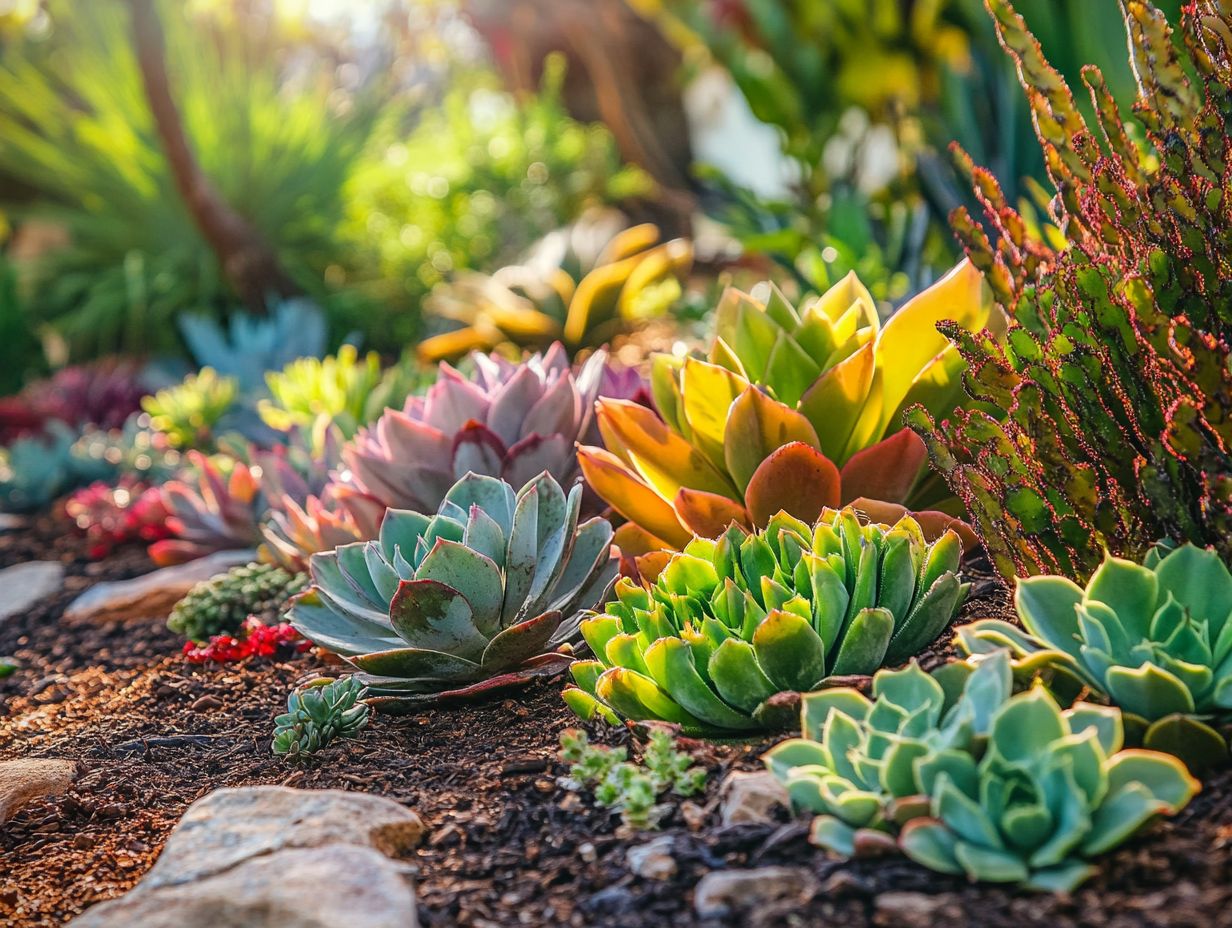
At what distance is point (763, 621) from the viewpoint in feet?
5.73

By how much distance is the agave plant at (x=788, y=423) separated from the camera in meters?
2.24

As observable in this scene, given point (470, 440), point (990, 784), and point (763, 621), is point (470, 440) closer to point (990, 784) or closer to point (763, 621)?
point (763, 621)

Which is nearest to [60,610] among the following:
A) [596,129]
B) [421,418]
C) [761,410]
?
[421,418]

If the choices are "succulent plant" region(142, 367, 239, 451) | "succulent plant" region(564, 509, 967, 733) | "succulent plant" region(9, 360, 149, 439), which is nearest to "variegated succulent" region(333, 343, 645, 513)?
"succulent plant" region(564, 509, 967, 733)

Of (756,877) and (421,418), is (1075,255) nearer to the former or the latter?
(756,877)

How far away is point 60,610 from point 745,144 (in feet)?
36.7

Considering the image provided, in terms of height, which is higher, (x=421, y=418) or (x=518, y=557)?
(x=421, y=418)

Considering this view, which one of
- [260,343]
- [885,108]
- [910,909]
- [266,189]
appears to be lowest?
[910,909]

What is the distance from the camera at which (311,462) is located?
3666 millimetres

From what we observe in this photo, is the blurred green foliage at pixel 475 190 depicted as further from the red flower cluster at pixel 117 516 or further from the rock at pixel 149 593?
the rock at pixel 149 593

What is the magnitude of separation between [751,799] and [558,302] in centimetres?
386

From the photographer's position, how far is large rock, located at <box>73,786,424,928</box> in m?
1.49

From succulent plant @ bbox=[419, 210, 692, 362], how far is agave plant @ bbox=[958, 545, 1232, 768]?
364 centimetres

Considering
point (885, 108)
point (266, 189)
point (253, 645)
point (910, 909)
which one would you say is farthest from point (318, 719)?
point (266, 189)
